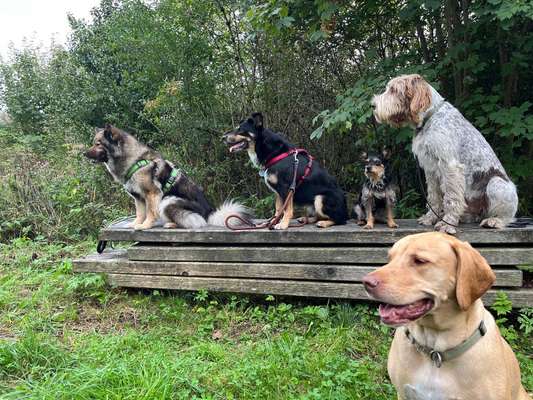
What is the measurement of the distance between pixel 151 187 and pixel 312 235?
2131mm

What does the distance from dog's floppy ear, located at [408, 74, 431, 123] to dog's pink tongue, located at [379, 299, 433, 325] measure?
2.15 m

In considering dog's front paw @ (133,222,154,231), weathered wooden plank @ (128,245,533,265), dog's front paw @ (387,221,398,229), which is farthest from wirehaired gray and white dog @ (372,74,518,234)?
dog's front paw @ (133,222,154,231)

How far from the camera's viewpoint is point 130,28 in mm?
6297

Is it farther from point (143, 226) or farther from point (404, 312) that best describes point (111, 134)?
point (404, 312)

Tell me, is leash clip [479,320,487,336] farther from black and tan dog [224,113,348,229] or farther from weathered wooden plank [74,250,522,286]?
black and tan dog [224,113,348,229]

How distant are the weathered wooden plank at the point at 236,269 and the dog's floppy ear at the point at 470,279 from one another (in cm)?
173

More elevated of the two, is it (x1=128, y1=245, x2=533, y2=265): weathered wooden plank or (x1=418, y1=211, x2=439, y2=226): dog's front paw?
(x1=418, y1=211, x2=439, y2=226): dog's front paw

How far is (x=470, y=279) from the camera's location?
1.82 meters

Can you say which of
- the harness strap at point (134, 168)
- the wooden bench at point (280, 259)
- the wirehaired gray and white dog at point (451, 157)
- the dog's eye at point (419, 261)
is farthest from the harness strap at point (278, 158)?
the dog's eye at point (419, 261)

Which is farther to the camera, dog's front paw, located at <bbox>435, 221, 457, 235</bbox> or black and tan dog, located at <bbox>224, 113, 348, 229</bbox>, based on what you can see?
black and tan dog, located at <bbox>224, 113, 348, 229</bbox>

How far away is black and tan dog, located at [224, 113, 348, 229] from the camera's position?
4242 mm

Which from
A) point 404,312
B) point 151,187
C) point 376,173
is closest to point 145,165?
point 151,187

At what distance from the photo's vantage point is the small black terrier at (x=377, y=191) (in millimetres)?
3771

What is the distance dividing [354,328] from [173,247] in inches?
82.6
